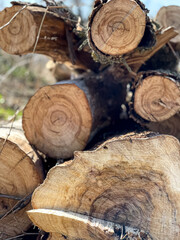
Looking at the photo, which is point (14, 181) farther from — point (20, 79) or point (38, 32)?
point (20, 79)

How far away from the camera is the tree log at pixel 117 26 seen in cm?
160

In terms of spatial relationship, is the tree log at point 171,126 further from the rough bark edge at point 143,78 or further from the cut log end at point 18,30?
the cut log end at point 18,30

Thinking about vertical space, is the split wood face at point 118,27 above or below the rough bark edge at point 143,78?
above

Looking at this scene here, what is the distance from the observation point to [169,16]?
260cm

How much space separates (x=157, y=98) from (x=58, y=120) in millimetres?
729

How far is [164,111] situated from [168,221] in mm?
827

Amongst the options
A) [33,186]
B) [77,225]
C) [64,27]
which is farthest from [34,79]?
[77,225]

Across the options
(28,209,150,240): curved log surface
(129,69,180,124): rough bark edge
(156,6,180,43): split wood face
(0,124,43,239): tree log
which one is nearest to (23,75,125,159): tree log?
(0,124,43,239): tree log

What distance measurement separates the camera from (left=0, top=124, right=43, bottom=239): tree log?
6.15 feet

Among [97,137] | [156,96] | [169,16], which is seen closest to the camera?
[156,96]

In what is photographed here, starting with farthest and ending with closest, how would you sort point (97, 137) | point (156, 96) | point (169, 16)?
point (169, 16) < point (97, 137) < point (156, 96)

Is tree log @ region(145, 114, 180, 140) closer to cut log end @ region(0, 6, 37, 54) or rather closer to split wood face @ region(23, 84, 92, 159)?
split wood face @ region(23, 84, 92, 159)

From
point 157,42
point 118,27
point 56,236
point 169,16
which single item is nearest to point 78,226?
point 56,236

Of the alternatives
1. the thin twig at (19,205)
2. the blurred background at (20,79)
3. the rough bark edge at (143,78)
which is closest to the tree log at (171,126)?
the rough bark edge at (143,78)
